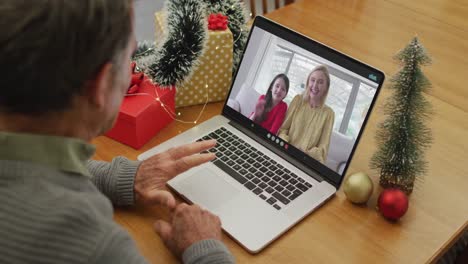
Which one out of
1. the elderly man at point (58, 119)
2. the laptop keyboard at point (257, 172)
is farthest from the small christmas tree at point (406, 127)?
the elderly man at point (58, 119)

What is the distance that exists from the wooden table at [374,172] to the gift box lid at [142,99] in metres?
0.08

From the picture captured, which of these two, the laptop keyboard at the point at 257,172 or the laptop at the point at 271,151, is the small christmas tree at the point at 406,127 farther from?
the laptop keyboard at the point at 257,172

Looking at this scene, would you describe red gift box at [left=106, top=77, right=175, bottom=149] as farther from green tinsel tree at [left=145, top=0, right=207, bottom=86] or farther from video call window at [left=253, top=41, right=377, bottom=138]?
video call window at [left=253, top=41, right=377, bottom=138]

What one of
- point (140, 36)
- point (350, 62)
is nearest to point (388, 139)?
point (350, 62)

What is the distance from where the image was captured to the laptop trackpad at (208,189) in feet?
3.39

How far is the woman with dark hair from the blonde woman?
0.03 metres

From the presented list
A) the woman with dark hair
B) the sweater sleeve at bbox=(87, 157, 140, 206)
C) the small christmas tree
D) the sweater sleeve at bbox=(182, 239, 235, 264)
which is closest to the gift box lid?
the sweater sleeve at bbox=(87, 157, 140, 206)

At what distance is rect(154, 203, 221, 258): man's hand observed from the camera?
92 cm

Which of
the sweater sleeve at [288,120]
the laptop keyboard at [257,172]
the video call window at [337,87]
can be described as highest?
the video call window at [337,87]

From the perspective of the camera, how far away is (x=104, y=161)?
43.8 inches

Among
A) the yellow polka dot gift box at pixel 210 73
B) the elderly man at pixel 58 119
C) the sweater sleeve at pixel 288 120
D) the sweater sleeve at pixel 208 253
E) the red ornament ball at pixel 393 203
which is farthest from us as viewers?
the yellow polka dot gift box at pixel 210 73

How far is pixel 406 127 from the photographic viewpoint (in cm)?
102

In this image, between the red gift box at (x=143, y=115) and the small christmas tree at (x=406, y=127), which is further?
the red gift box at (x=143, y=115)

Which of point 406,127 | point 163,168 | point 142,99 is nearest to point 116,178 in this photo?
point 163,168
